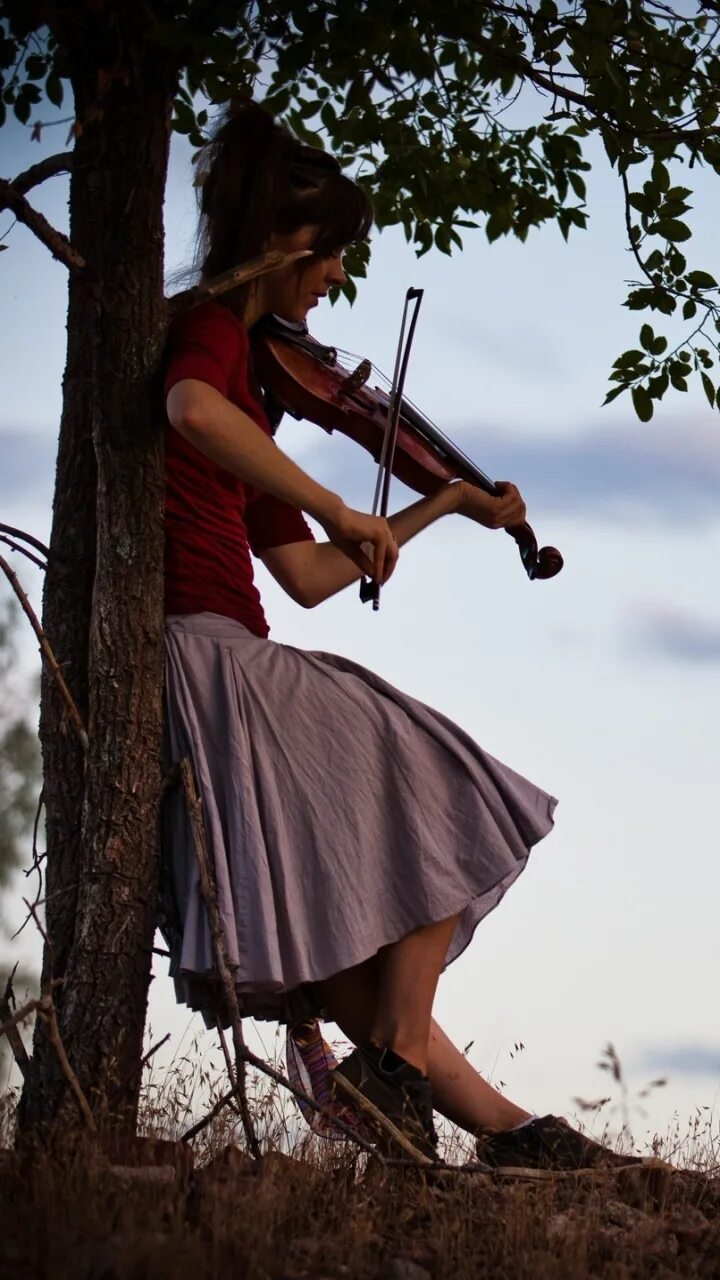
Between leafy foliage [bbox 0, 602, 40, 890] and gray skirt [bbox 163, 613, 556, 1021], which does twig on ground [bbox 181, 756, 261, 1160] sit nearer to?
gray skirt [bbox 163, 613, 556, 1021]

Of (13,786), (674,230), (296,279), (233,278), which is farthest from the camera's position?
(13,786)

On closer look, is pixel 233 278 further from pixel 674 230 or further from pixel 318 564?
pixel 674 230

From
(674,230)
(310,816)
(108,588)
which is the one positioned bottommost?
(310,816)

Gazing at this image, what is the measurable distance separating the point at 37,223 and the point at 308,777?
5.06 ft

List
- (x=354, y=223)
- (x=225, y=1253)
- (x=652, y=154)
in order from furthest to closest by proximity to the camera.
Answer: (x=652, y=154) → (x=354, y=223) → (x=225, y=1253)

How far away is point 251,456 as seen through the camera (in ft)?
12.2

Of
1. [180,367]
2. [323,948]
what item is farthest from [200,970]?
[180,367]

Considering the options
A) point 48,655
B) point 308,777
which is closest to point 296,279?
point 48,655

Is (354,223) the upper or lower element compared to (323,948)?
upper

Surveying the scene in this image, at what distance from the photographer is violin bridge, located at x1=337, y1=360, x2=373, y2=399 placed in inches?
174

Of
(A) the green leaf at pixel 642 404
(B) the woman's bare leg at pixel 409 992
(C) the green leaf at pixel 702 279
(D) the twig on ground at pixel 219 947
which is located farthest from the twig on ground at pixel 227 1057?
(C) the green leaf at pixel 702 279

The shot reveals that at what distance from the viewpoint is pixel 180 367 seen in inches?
150

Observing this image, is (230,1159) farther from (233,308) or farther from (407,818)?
(233,308)

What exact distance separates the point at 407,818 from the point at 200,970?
66 centimetres
